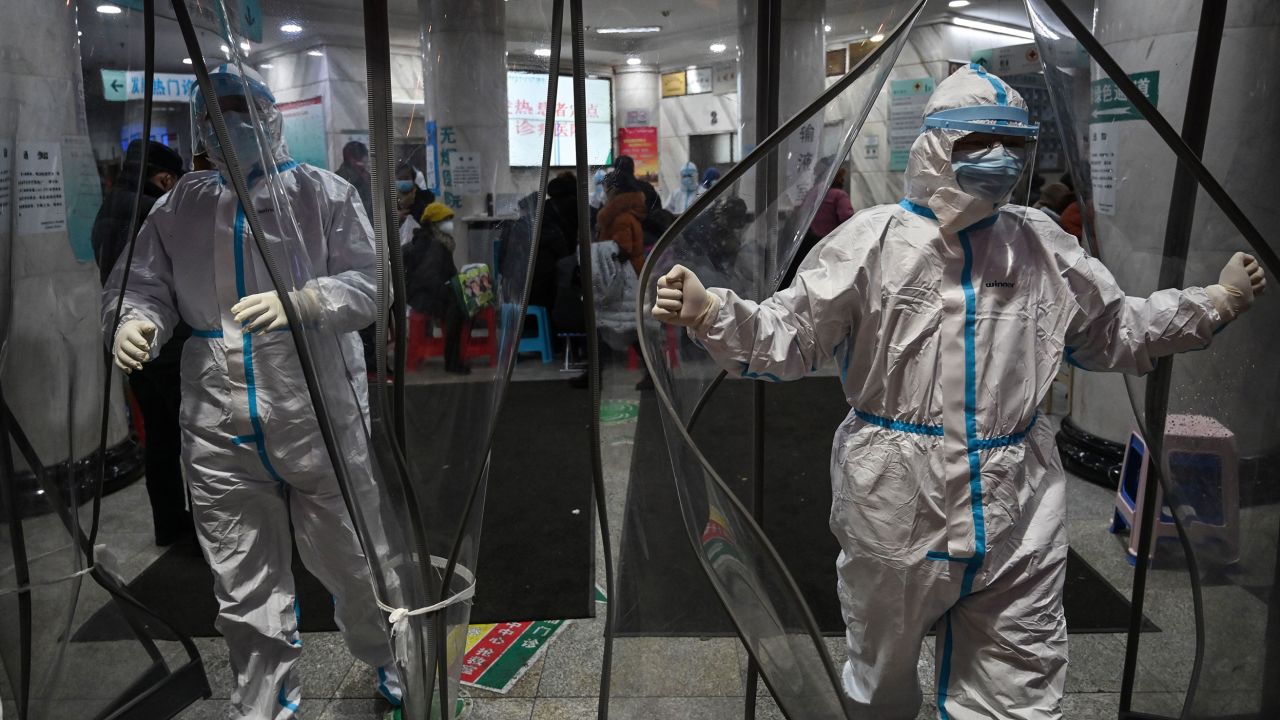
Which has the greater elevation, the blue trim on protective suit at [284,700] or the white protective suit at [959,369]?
the white protective suit at [959,369]

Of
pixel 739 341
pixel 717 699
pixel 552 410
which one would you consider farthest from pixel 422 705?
pixel 552 410

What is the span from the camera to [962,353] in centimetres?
148

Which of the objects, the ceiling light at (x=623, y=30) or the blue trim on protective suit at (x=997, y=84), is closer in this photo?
the blue trim on protective suit at (x=997, y=84)

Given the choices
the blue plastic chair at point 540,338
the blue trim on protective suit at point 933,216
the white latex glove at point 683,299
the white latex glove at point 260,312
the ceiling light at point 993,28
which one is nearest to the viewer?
the white latex glove at point 683,299

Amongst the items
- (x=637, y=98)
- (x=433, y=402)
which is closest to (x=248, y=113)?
(x=433, y=402)

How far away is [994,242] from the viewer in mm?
1529

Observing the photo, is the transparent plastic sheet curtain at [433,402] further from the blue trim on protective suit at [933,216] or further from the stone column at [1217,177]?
the stone column at [1217,177]

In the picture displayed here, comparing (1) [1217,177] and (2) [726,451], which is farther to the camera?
(2) [726,451]

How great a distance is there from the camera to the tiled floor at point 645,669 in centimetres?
177

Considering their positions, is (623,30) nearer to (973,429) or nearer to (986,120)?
(986,120)

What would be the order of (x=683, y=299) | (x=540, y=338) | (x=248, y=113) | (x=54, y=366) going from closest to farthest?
(x=683, y=299)
(x=248, y=113)
(x=54, y=366)
(x=540, y=338)

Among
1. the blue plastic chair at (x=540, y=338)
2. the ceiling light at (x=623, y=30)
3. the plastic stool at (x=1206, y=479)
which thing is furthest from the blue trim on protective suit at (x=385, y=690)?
the plastic stool at (x=1206, y=479)

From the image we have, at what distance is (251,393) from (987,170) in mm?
1436

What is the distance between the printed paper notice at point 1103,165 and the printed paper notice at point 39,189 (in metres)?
2.05
